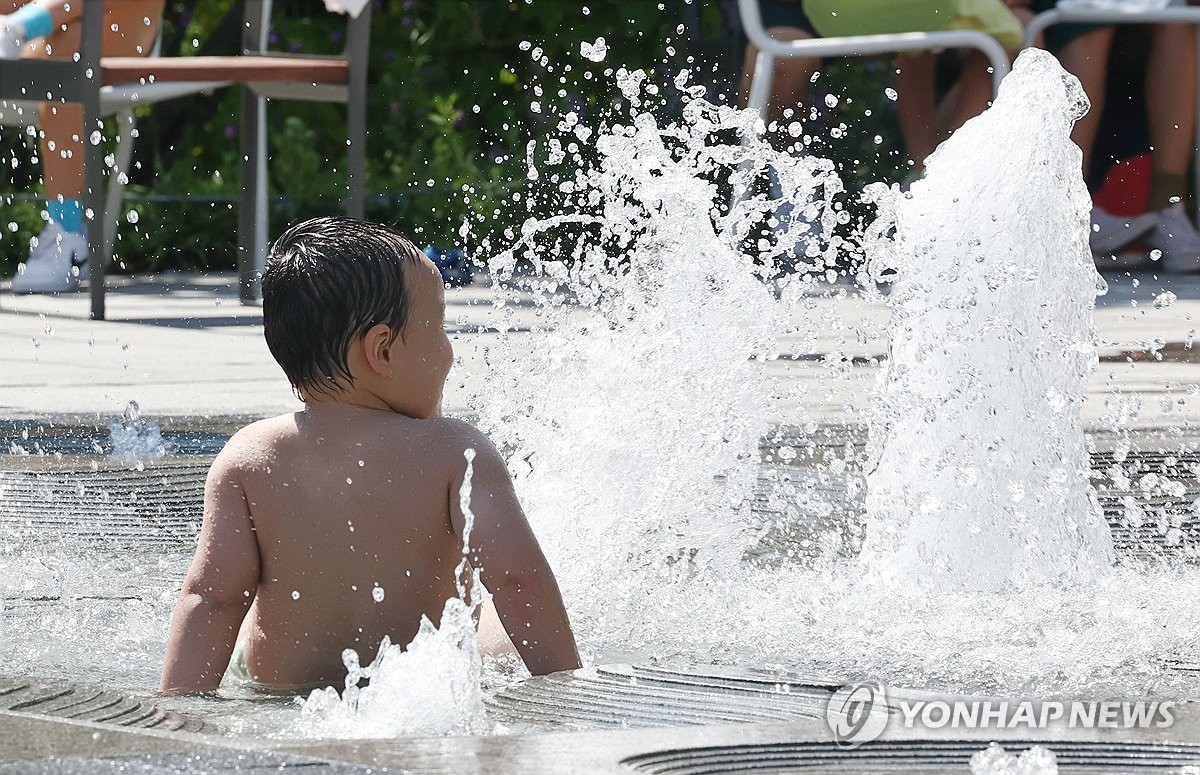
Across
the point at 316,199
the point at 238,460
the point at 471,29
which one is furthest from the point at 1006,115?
the point at 471,29

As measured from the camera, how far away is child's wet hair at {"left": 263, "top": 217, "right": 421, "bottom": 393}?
211 centimetres

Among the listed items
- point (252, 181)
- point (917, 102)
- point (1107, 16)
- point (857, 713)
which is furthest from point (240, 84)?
point (857, 713)

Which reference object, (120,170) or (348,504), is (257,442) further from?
(120,170)

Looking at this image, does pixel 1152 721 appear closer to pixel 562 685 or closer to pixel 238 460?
pixel 562 685

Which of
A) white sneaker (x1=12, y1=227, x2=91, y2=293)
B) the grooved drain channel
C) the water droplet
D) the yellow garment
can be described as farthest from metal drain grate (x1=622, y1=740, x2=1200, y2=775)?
white sneaker (x1=12, y1=227, x2=91, y2=293)

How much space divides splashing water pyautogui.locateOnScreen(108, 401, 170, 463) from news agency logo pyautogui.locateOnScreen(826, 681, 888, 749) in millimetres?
2204

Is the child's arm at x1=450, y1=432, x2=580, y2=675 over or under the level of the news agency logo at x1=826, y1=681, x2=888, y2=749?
over

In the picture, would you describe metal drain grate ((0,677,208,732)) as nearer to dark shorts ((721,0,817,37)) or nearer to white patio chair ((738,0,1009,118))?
white patio chair ((738,0,1009,118))

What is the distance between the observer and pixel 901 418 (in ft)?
11.1

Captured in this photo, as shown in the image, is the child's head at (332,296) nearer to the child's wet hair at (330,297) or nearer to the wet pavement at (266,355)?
the child's wet hair at (330,297)

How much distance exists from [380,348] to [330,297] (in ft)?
0.24

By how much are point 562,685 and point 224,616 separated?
403 millimetres

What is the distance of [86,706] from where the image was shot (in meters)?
1.80

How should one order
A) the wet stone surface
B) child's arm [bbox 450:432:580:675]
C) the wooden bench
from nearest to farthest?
the wet stone surface
child's arm [bbox 450:432:580:675]
the wooden bench
